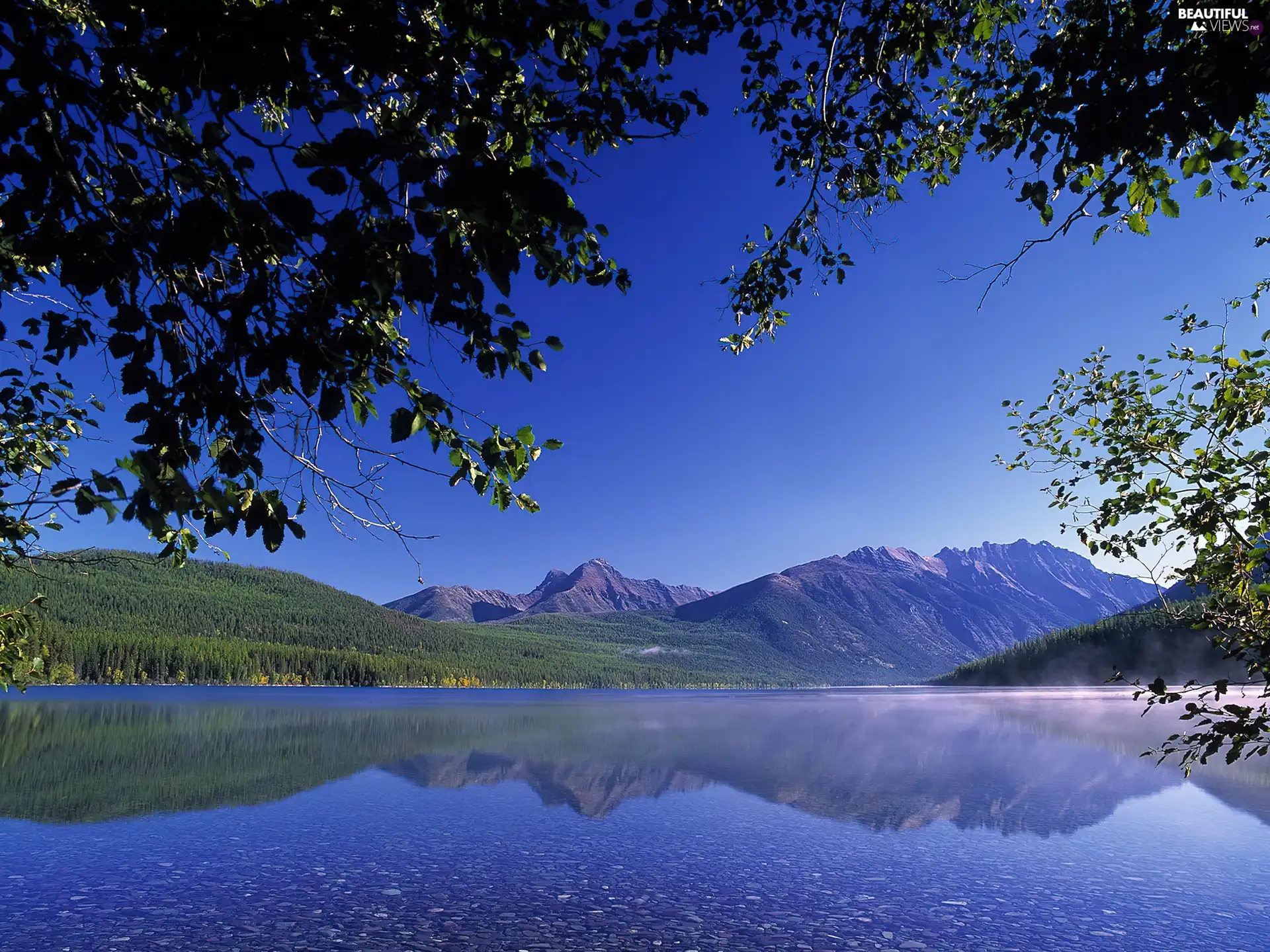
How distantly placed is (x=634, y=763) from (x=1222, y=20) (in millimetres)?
24805

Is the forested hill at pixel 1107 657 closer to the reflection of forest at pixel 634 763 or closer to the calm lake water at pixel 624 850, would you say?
the reflection of forest at pixel 634 763

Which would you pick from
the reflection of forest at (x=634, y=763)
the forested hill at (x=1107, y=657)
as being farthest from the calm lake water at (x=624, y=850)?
the forested hill at (x=1107, y=657)

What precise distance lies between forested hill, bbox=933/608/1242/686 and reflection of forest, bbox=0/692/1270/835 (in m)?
95.1

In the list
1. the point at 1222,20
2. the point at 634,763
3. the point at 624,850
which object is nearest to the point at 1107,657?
the point at 634,763

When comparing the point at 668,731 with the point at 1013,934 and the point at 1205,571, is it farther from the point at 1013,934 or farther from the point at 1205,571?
the point at 1205,571

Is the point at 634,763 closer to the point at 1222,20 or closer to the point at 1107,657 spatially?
the point at 1222,20

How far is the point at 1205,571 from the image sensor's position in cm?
570

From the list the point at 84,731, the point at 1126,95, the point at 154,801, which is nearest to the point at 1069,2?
the point at 1126,95

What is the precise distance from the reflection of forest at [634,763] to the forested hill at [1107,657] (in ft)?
312

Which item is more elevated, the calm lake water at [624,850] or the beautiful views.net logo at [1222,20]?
the beautiful views.net logo at [1222,20]

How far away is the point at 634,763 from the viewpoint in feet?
81.2

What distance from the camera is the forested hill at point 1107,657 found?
132 m

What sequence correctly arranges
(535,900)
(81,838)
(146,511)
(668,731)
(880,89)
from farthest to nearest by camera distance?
1. (668,731)
2. (81,838)
3. (535,900)
4. (880,89)
5. (146,511)

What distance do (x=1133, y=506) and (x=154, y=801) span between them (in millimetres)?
21127
